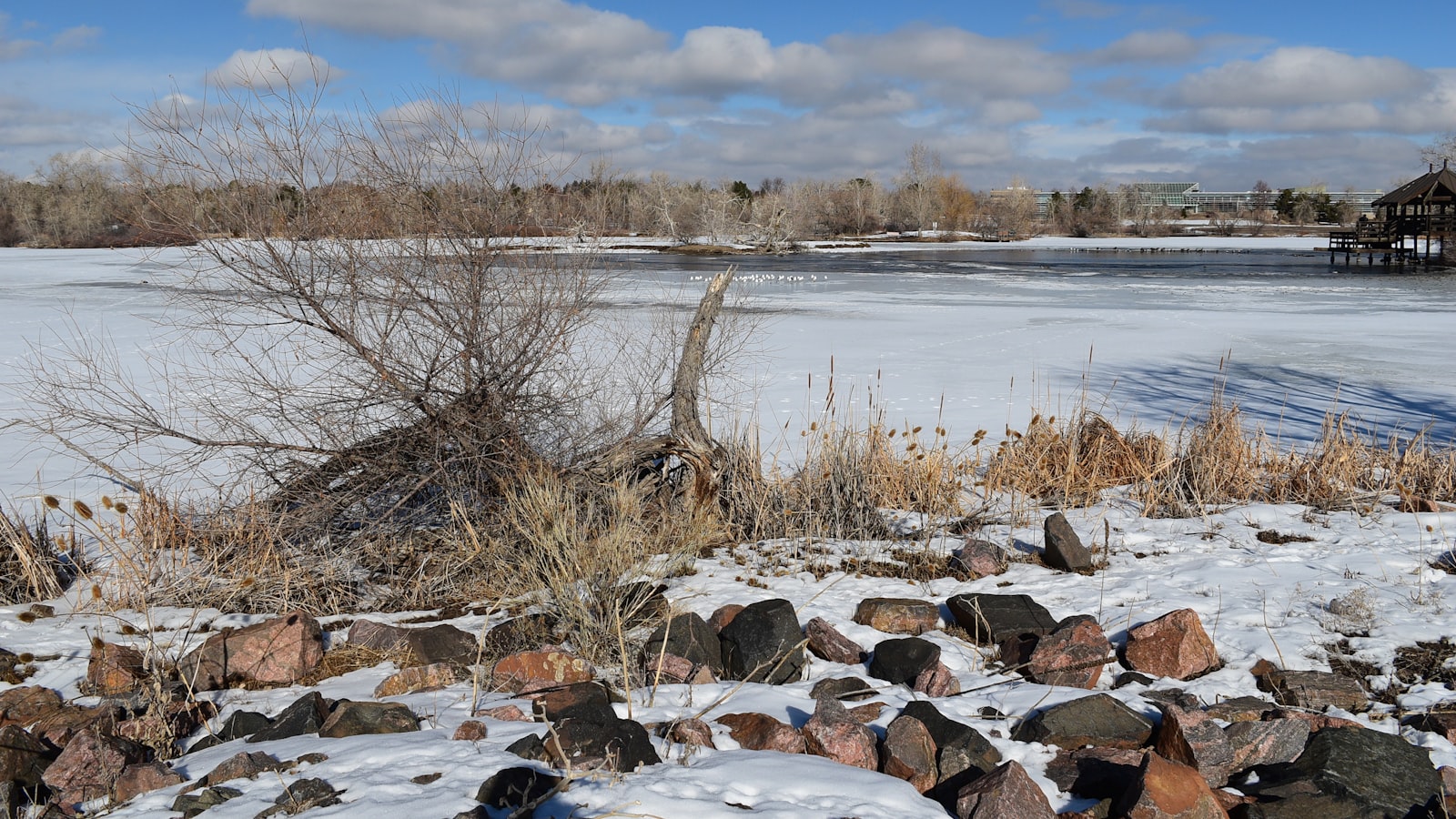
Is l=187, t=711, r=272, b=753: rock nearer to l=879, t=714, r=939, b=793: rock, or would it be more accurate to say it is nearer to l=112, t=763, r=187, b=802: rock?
l=112, t=763, r=187, b=802: rock

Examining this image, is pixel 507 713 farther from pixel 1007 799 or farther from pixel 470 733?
pixel 1007 799

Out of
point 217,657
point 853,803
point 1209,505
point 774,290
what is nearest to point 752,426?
point 1209,505

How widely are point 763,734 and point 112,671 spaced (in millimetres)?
2619

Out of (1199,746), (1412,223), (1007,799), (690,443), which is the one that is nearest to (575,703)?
(1007,799)

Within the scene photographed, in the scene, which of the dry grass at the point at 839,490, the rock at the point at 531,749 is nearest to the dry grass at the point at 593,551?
the dry grass at the point at 839,490

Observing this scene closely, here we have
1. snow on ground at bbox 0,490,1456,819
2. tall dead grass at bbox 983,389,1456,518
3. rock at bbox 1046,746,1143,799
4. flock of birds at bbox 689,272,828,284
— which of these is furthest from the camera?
flock of birds at bbox 689,272,828,284

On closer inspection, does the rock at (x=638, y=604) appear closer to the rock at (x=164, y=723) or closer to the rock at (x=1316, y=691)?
the rock at (x=164, y=723)

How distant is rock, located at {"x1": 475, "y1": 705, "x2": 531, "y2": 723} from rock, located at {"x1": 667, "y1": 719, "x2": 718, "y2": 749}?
549 millimetres

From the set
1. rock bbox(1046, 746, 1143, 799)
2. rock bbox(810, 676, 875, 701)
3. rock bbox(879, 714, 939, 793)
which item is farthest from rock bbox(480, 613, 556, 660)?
rock bbox(1046, 746, 1143, 799)

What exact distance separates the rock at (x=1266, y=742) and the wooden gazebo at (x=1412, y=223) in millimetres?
41749

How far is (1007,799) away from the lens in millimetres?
2902

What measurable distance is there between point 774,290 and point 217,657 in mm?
21467

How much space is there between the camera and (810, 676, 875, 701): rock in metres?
3.89

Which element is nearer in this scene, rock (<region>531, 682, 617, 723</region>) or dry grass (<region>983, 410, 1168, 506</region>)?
rock (<region>531, 682, 617, 723</region>)
